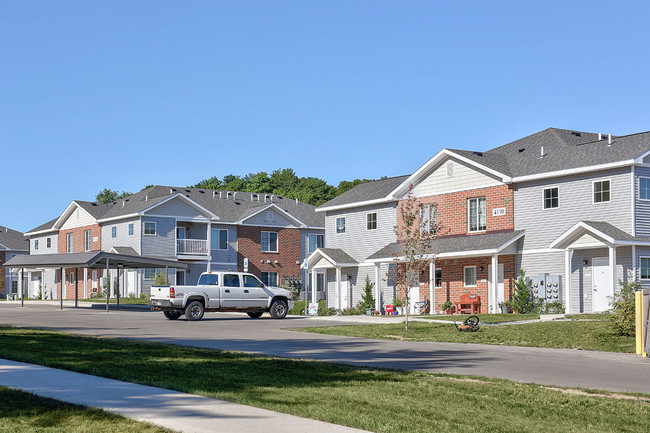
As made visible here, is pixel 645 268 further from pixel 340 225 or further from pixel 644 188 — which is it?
pixel 340 225

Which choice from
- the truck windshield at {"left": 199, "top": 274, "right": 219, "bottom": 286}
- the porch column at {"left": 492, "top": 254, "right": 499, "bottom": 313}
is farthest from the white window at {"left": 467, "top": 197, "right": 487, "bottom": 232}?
the truck windshield at {"left": 199, "top": 274, "right": 219, "bottom": 286}

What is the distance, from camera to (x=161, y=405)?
9773 mm

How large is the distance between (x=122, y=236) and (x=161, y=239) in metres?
3.62

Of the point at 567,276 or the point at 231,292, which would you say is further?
the point at 231,292

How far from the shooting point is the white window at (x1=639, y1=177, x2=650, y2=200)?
32.4m

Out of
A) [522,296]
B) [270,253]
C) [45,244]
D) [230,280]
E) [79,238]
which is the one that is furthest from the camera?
[45,244]

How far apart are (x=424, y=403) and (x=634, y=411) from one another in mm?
2664

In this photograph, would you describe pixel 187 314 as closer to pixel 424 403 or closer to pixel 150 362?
pixel 150 362

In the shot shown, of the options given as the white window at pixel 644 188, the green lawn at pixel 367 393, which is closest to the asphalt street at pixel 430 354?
the green lawn at pixel 367 393

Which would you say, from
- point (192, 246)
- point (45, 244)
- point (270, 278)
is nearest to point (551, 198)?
point (270, 278)

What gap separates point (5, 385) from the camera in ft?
37.1

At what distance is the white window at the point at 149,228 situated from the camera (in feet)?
192

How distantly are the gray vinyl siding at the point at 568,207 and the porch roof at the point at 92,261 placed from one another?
64.8 ft

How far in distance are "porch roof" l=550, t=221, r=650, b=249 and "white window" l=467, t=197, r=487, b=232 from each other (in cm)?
560
